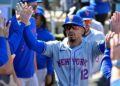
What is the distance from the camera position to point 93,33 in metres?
6.81

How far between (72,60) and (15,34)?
2.42ft

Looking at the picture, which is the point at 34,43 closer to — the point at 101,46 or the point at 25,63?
the point at 101,46

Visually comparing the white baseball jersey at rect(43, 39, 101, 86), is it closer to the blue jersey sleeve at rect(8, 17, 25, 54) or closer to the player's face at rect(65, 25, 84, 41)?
the player's face at rect(65, 25, 84, 41)

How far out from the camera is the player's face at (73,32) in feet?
16.5

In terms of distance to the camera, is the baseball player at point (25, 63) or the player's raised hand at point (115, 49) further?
the baseball player at point (25, 63)

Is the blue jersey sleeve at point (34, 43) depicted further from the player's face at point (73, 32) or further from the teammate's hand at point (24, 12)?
the player's face at point (73, 32)

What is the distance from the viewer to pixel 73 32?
5035 mm

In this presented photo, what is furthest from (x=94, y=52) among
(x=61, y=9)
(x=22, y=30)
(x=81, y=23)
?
(x=61, y=9)

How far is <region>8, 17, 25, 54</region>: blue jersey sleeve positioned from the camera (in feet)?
17.2

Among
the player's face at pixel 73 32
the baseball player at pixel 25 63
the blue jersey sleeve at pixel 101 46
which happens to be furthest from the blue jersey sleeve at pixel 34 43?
the blue jersey sleeve at pixel 101 46

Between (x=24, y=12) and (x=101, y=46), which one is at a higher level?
(x=24, y=12)

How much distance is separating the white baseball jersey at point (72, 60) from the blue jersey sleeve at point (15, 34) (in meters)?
0.38

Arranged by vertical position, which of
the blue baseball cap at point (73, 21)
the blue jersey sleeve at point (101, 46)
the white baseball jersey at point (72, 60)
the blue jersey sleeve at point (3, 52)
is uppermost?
the blue baseball cap at point (73, 21)

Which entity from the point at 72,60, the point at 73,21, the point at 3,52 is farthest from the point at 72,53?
the point at 3,52
